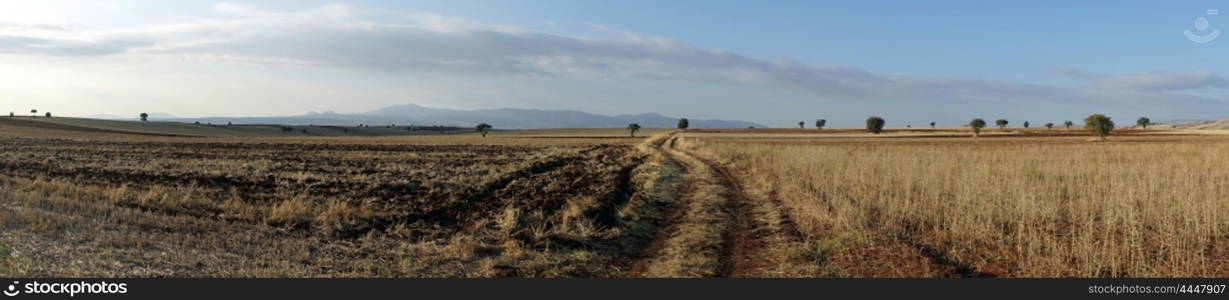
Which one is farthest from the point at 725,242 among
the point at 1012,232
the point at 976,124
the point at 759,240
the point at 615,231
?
the point at 976,124

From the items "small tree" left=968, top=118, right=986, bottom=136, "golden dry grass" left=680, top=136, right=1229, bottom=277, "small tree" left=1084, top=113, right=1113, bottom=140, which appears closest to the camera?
"golden dry grass" left=680, top=136, right=1229, bottom=277

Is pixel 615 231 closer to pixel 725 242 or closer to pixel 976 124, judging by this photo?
pixel 725 242

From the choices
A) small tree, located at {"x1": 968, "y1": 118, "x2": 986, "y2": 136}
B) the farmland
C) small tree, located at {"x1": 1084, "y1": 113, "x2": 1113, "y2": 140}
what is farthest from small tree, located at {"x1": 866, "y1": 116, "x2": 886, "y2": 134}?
the farmland

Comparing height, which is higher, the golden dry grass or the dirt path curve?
the golden dry grass

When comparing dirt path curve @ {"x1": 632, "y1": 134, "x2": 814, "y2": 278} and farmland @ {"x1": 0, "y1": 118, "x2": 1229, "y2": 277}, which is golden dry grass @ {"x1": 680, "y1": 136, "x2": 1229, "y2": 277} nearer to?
farmland @ {"x1": 0, "y1": 118, "x2": 1229, "y2": 277}

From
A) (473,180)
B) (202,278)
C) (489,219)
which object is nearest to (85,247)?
(202,278)

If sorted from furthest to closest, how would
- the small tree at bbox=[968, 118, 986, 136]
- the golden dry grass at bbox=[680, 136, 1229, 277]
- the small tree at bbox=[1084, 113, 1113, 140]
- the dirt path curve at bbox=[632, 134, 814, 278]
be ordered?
1. the small tree at bbox=[968, 118, 986, 136]
2. the small tree at bbox=[1084, 113, 1113, 140]
3. the dirt path curve at bbox=[632, 134, 814, 278]
4. the golden dry grass at bbox=[680, 136, 1229, 277]

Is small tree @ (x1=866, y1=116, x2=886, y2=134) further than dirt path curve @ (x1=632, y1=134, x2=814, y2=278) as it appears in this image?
Yes

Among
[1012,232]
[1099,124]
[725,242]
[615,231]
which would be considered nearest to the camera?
[725,242]

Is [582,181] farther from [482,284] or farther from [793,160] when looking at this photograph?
[482,284]

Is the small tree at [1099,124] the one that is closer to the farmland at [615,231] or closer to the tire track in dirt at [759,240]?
the farmland at [615,231]

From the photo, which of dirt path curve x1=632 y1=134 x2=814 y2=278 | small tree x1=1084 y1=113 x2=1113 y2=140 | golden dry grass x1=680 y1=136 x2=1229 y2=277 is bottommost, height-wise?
dirt path curve x1=632 y1=134 x2=814 y2=278

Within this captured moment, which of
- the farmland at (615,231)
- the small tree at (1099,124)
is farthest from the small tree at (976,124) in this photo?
the farmland at (615,231)

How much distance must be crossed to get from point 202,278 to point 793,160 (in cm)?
2747
